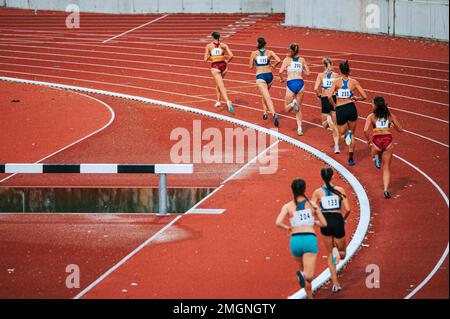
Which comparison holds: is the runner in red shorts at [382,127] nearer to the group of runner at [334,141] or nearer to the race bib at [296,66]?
the group of runner at [334,141]

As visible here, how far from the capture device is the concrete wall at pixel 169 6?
42625 mm

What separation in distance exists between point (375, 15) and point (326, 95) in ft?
52.5

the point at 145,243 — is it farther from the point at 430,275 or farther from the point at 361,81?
the point at 361,81

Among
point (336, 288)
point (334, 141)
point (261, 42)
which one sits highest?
point (261, 42)

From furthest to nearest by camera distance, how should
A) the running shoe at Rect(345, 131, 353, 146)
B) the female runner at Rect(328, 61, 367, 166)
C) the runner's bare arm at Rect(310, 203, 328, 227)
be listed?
the female runner at Rect(328, 61, 367, 166) < the running shoe at Rect(345, 131, 353, 146) < the runner's bare arm at Rect(310, 203, 328, 227)

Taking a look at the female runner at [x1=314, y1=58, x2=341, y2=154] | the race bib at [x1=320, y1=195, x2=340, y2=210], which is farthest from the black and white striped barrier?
the race bib at [x1=320, y1=195, x2=340, y2=210]

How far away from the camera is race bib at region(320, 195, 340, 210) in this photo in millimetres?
13266

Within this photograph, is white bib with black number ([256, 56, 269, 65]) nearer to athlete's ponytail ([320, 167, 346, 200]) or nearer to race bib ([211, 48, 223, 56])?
race bib ([211, 48, 223, 56])

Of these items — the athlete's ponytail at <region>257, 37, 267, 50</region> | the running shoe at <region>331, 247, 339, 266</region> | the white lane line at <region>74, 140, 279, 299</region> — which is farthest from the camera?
the athlete's ponytail at <region>257, 37, 267, 50</region>

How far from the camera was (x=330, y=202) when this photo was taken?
43.5 ft

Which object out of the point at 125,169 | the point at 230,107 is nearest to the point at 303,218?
the point at 125,169

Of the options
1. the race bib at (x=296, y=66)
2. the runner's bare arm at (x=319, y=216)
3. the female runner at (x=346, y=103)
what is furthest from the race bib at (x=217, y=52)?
the runner's bare arm at (x=319, y=216)

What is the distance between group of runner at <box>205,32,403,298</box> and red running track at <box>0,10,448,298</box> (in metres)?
0.59
